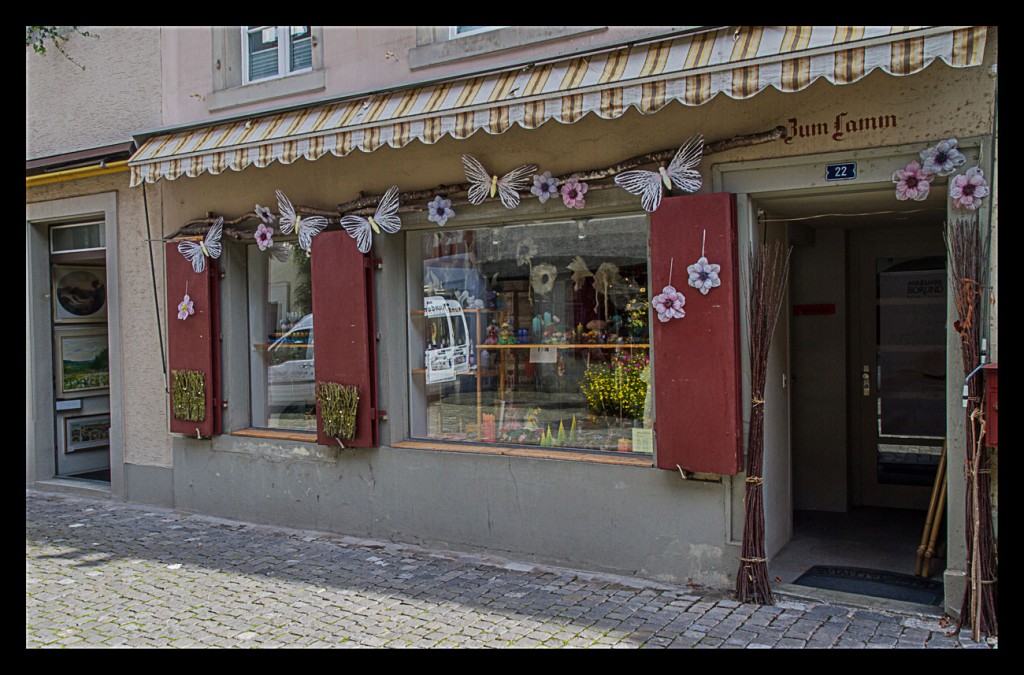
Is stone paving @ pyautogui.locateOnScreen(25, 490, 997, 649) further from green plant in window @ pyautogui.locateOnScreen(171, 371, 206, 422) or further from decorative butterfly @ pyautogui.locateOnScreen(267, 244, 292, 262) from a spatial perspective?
decorative butterfly @ pyautogui.locateOnScreen(267, 244, 292, 262)

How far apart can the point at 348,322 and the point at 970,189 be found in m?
4.52

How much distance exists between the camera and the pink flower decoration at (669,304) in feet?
18.3

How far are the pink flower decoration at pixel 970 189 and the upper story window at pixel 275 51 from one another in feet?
17.5

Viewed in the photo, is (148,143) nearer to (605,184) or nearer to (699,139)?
(605,184)

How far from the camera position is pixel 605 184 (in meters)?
5.98

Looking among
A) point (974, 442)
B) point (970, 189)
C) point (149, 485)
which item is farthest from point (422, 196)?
point (149, 485)

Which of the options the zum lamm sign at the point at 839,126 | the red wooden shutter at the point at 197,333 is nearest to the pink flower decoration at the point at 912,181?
the zum lamm sign at the point at 839,126

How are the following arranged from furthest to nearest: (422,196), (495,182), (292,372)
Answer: (292,372)
(422,196)
(495,182)

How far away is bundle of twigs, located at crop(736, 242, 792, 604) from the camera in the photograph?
539 cm

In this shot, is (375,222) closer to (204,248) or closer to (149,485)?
(204,248)

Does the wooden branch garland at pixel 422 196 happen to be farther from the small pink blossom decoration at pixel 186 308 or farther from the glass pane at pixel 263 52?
the glass pane at pixel 263 52

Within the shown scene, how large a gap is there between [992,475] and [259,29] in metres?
6.88

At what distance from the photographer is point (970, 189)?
477 centimetres

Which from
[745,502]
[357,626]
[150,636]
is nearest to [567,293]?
[745,502]
